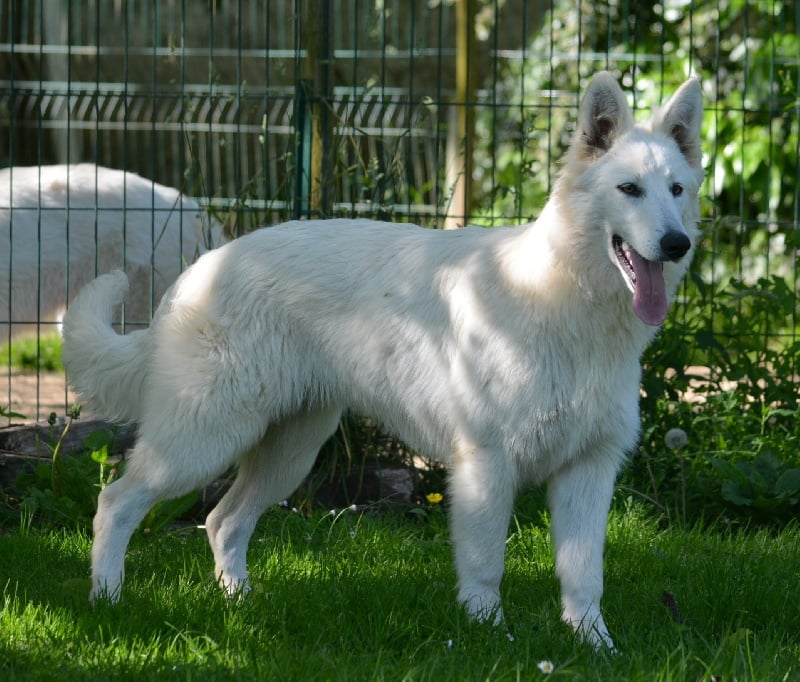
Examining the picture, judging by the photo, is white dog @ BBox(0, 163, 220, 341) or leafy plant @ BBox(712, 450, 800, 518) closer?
leafy plant @ BBox(712, 450, 800, 518)

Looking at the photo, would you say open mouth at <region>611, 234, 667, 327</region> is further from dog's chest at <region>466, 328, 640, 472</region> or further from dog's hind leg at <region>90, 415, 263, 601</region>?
dog's hind leg at <region>90, 415, 263, 601</region>

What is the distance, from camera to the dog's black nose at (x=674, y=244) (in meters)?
3.03

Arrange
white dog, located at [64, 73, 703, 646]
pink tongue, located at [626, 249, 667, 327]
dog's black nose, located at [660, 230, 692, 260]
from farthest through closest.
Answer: white dog, located at [64, 73, 703, 646] < pink tongue, located at [626, 249, 667, 327] < dog's black nose, located at [660, 230, 692, 260]

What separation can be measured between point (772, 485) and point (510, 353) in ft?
5.71

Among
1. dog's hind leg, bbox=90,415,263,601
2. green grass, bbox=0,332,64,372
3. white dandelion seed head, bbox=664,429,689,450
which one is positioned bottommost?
green grass, bbox=0,332,64,372

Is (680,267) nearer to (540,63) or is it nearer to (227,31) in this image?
(540,63)

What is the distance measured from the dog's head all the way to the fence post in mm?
1971

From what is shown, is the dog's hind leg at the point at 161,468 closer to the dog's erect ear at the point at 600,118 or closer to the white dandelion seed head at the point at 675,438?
the dog's erect ear at the point at 600,118

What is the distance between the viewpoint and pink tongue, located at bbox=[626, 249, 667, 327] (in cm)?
317

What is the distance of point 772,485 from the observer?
4.52m

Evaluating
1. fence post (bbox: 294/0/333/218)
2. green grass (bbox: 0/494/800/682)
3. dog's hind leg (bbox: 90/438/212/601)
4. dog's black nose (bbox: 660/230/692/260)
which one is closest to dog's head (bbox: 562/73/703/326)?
dog's black nose (bbox: 660/230/692/260)

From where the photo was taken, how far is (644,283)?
317 centimetres

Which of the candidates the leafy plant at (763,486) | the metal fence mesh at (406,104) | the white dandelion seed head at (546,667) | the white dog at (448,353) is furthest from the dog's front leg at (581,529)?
the metal fence mesh at (406,104)

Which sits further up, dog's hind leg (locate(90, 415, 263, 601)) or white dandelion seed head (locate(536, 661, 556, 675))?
dog's hind leg (locate(90, 415, 263, 601))
